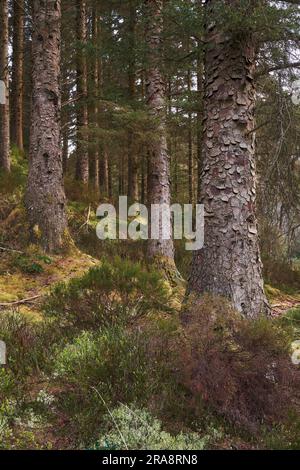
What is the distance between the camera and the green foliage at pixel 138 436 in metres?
3.04

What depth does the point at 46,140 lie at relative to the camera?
8.52 m

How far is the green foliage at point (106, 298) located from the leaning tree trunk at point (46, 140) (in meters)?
3.27

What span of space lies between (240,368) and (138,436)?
1.05m

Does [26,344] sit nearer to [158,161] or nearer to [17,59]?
[158,161]

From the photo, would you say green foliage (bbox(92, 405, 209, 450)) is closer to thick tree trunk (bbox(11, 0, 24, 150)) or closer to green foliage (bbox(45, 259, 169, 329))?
green foliage (bbox(45, 259, 169, 329))

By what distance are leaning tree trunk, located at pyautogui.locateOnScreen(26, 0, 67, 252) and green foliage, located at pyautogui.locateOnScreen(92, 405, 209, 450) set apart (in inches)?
216

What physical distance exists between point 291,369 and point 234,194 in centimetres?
203

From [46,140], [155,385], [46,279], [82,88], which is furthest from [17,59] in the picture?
[155,385]

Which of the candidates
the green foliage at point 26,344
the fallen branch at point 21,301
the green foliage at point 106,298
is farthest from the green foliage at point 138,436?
the fallen branch at point 21,301

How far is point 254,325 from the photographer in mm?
4039

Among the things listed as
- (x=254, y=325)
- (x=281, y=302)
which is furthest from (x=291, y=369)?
(x=281, y=302)

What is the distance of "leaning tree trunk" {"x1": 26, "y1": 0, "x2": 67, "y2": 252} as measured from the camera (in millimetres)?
8391

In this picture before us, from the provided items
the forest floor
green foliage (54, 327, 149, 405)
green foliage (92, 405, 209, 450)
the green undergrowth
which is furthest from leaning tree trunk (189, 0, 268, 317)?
green foliage (92, 405, 209, 450)
